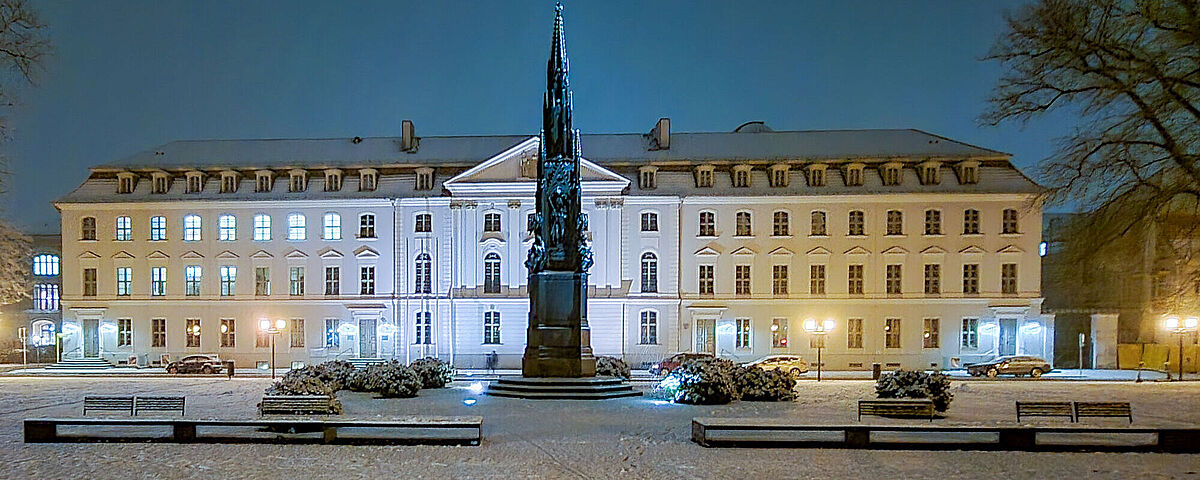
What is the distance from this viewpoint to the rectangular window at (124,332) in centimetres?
4915

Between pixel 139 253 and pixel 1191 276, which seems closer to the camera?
pixel 1191 276

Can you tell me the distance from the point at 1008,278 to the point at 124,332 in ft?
145

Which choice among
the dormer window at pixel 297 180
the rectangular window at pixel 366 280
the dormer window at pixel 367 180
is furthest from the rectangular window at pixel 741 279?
the dormer window at pixel 297 180

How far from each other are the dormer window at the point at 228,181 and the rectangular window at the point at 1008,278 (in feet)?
126

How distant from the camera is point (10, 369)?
44.8 metres

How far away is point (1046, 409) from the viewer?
18.4 m

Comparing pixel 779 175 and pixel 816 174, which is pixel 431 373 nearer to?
pixel 779 175

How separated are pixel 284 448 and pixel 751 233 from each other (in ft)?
113

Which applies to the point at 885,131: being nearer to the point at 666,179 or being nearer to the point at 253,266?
the point at 666,179

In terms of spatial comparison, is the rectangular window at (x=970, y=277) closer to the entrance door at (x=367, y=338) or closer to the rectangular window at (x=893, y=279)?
the rectangular window at (x=893, y=279)

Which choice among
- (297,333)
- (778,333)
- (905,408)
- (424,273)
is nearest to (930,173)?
(778,333)

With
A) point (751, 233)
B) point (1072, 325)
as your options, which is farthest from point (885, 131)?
point (1072, 325)

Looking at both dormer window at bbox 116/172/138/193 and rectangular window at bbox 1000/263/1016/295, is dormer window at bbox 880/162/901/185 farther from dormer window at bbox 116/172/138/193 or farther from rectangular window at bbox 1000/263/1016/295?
dormer window at bbox 116/172/138/193

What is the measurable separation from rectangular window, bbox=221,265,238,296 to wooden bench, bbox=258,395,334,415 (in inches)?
1330
